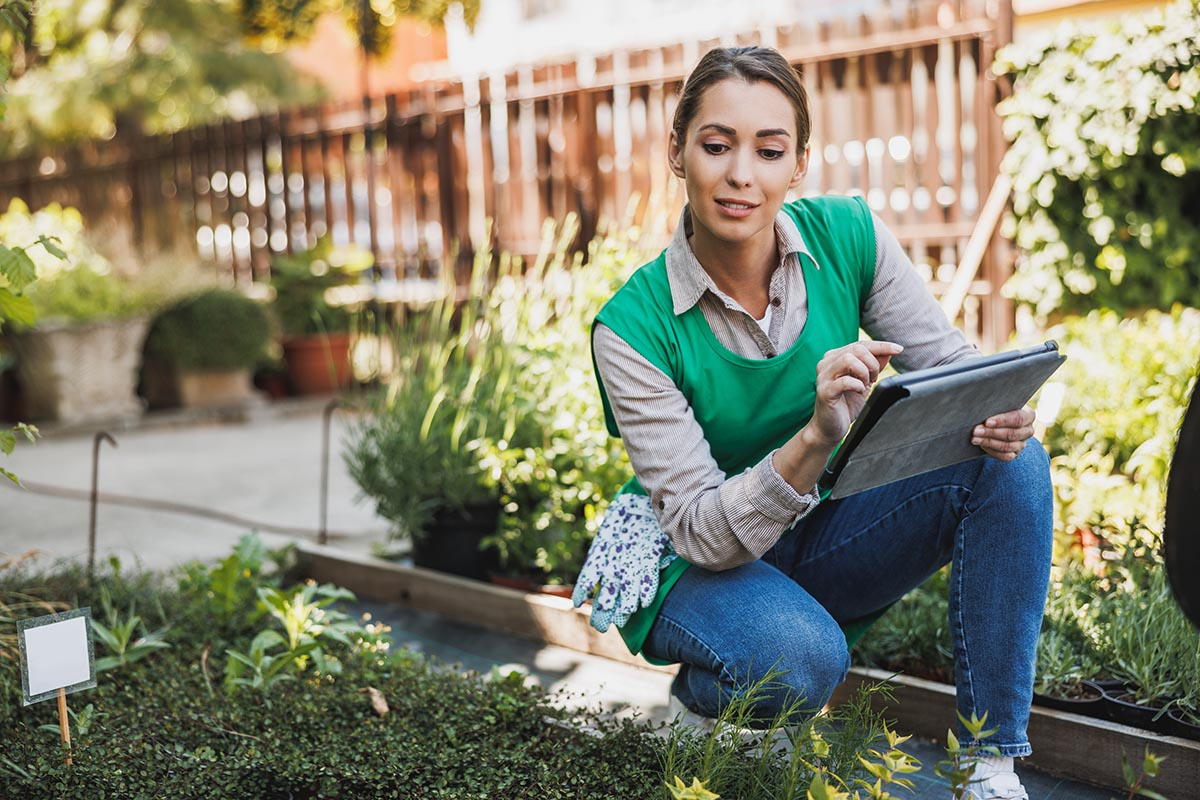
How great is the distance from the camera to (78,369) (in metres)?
7.57

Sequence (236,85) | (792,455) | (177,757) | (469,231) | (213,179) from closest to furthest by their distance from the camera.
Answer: (792,455) → (177,757) → (469,231) → (213,179) → (236,85)

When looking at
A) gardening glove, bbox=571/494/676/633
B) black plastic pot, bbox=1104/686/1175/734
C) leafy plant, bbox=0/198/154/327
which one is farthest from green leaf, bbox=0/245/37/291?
leafy plant, bbox=0/198/154/327

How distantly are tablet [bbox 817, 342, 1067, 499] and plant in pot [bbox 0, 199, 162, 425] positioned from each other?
6.60 metres

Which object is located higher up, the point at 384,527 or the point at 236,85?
the point at 236,85

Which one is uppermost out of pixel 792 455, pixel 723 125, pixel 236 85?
pixel 236 85

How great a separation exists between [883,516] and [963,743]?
0.43 m

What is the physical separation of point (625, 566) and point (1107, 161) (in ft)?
14.4

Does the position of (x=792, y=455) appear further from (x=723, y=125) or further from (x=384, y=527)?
(x=384, y=527)

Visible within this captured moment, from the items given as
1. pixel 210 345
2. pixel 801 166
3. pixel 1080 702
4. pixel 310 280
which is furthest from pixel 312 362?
pixel 1080 702

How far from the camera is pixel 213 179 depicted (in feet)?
31.8

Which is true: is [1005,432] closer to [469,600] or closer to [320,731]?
[320,731]

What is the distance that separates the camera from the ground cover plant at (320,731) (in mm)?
1993

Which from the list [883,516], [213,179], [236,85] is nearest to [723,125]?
[883,516]

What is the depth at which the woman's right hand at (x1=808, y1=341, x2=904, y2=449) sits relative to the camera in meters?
1.84
